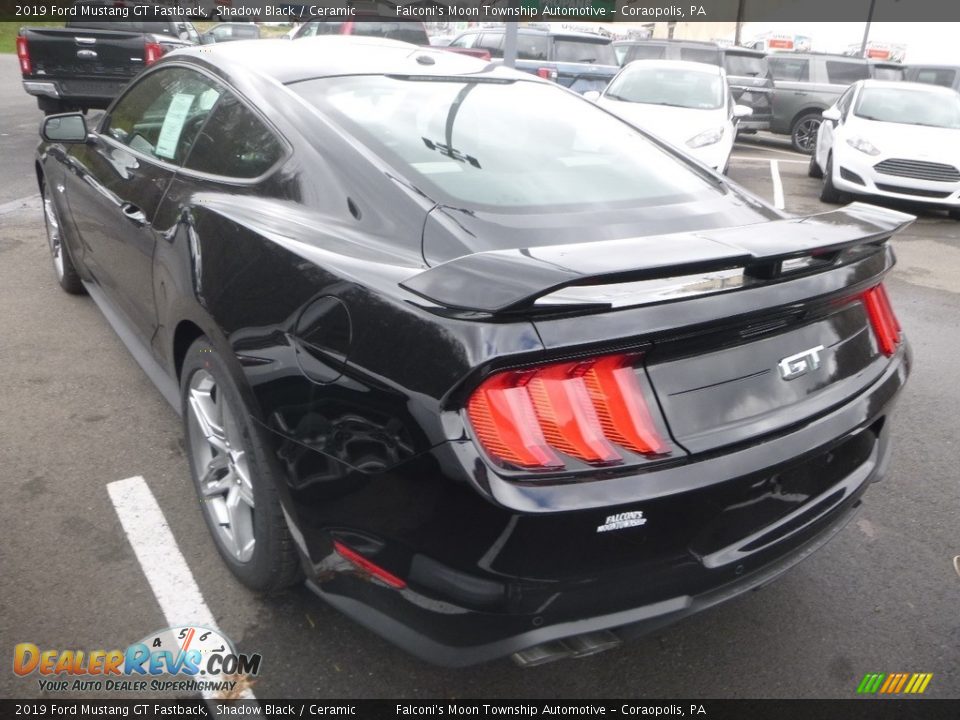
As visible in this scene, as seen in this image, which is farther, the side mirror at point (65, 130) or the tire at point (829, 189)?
the tire at point (829, 189)

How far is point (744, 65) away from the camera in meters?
16.0

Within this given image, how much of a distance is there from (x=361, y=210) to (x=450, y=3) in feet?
62.8

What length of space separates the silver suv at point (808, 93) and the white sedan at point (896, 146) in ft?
15.1

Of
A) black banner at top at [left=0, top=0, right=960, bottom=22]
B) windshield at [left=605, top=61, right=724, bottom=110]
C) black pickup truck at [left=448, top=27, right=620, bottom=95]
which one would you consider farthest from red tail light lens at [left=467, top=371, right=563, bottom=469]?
black pickup truck at [left=448, top=27, right=620, bottom=95]

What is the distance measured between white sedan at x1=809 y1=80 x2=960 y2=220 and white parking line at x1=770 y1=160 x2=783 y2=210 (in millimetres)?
520

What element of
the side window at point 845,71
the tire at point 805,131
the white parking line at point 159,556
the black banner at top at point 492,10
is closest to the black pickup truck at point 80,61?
the black banner at top at point 492,10

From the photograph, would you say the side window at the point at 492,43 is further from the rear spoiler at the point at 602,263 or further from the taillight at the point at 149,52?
the rear spoiler at the point at 602,263

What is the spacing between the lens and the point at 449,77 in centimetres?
302

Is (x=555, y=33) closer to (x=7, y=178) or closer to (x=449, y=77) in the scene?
(x=7, y=178)

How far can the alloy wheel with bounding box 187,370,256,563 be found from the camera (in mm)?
2417

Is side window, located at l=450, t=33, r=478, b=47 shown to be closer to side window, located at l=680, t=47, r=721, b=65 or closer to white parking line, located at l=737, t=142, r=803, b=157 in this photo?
side window, located at l=680, t=47, r=721, b=65

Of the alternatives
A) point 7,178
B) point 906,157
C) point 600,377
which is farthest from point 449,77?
point 906,157

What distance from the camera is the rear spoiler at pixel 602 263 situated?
61.6 inches

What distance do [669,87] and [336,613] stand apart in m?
8.83
